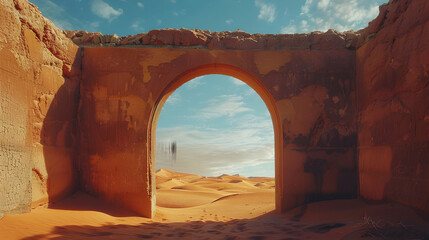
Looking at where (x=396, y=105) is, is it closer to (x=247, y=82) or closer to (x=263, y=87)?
(x=263, y=87)

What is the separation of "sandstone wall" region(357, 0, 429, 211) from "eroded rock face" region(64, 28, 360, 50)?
2.48ft

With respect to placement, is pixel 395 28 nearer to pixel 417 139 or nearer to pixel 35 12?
pixel 417 139

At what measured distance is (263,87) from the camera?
6820 millimetres

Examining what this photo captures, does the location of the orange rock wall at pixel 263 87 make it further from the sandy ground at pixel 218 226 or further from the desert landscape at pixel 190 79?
the sandy ground at pixel 218 226

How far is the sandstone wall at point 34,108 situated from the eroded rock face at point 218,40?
0.74 metres

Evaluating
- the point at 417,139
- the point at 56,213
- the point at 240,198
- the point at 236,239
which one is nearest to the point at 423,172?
the point at 417,139

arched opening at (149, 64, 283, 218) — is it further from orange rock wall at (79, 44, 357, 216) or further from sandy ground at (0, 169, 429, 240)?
sandy ground at (0, 169, 429, 240)

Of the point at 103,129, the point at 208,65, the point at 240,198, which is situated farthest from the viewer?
the point at 240,198

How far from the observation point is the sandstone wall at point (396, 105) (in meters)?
4.36

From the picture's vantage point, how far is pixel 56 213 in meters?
4.85

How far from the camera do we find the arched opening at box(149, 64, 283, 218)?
653 cm

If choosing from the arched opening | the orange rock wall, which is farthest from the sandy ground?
the arched opening

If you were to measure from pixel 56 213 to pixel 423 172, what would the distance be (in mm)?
6018

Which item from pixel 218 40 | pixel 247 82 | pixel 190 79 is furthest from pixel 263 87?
pixel 190 79
